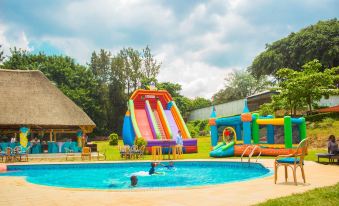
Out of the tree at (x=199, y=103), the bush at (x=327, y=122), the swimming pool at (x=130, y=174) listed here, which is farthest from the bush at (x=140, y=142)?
the tree at (x=199, y=103)

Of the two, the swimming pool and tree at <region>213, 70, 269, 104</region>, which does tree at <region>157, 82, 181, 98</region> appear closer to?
tree at <region>213, 70, 269, 104</region>

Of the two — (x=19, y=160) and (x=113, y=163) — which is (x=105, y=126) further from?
(x=113, y=163)

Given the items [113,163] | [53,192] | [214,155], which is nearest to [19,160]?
[113,163]

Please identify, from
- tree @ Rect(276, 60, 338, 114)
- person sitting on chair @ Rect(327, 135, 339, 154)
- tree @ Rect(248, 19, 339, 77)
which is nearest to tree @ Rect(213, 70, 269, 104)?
tree @ Rect(248, 19, 339, 77)

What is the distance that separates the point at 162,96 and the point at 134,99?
2218mm

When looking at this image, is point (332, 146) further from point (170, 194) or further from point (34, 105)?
point (34, 105)

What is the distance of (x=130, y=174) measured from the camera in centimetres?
1319

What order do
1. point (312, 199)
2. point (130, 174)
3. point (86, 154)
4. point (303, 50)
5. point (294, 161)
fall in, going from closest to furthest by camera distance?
point (312, 199), point (294, 161), point (130, 174), point (86, 154), point (303, 50)

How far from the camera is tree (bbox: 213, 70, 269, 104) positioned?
60.6 m

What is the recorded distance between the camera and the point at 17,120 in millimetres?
20797

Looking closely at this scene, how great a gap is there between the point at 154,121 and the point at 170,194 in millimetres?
16685

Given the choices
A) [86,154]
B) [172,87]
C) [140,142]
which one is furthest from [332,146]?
[172,87]

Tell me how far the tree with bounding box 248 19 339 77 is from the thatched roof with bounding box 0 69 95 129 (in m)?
25.0

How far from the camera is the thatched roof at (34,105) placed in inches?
835
